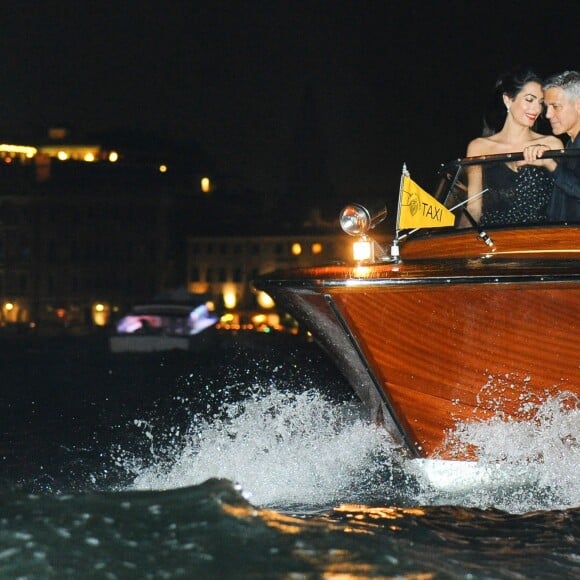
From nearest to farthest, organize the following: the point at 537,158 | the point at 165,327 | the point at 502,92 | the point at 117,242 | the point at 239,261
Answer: the point at 537,158 < the point at 502,92 < the point at 165,327 < the point at 117,242 < the point at 239,261

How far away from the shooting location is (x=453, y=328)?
5.98 metres

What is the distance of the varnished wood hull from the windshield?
0.45 m

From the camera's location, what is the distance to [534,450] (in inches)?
246

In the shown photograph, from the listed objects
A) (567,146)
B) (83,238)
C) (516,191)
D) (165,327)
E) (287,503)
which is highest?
(83,238)

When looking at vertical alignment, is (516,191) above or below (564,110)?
below

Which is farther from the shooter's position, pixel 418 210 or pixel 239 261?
pixel 239 261

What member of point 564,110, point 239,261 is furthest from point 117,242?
point 564,110

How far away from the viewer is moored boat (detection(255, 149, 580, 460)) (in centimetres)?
576

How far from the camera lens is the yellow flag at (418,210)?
639 cm

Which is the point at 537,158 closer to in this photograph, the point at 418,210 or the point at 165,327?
the point at 418,210

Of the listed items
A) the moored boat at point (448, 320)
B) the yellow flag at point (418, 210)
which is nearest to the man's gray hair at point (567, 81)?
the moored boat at point (448, 320)

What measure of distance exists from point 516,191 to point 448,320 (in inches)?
57.5

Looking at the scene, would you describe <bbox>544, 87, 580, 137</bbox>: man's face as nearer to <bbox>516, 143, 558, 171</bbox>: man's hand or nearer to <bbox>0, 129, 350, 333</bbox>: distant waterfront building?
<bbox>516, 143, 558, 171</bbox>: man's hand

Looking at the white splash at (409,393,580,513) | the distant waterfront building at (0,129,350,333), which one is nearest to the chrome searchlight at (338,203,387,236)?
the white splash at (409,393,580,513)
